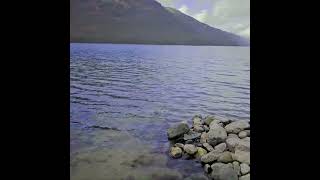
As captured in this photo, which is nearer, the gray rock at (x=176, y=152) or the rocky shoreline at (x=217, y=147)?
the rocky shoreline at (x=217, y=147)

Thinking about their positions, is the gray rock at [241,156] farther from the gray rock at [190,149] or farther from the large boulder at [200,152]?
the gray rock at [190,149]

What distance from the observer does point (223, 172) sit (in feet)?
20.7

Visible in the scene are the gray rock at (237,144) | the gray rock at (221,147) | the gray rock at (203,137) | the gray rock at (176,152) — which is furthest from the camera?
the gray rock at (203,137)

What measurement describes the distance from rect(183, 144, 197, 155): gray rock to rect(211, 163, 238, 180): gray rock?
0.95m

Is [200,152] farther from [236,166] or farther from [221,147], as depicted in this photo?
[236,166]

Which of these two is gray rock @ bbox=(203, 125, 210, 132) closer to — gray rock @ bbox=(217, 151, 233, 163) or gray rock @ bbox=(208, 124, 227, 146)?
gray rock @ bbox=(208, 124, 227, 146)

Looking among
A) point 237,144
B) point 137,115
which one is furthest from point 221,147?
point 137,115

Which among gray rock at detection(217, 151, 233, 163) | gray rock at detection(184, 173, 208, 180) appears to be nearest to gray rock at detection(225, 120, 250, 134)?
gray rock at detection(217, 151, 233, 163)

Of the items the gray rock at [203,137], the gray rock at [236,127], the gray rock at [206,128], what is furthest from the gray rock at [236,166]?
the gray rock at [206,128]

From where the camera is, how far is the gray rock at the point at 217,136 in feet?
25.6

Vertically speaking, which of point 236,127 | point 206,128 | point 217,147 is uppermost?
point 236,127

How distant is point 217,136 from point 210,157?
107 centimetres
